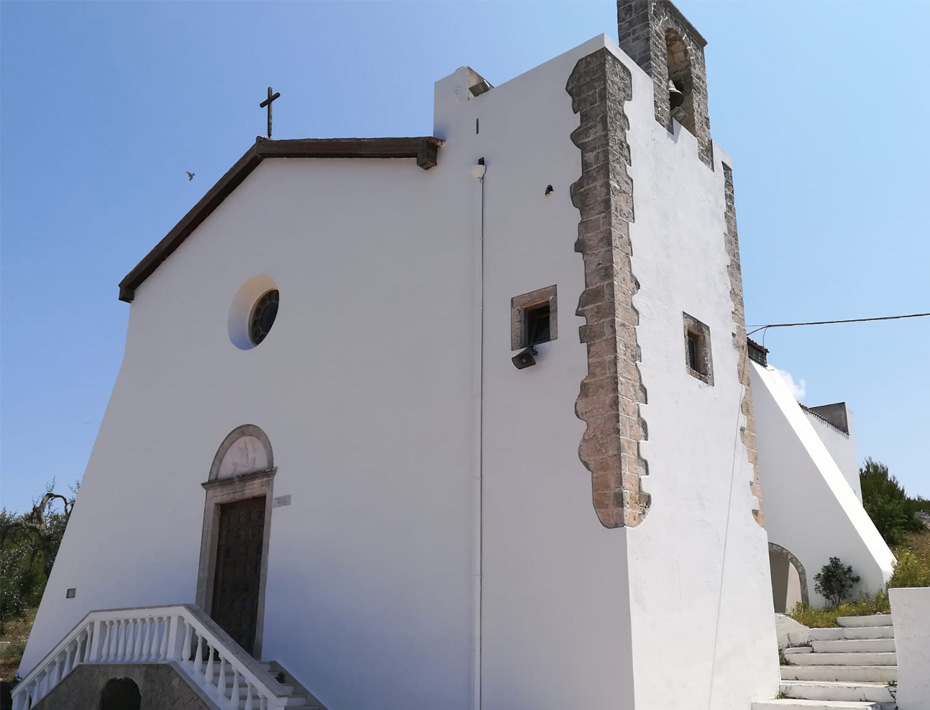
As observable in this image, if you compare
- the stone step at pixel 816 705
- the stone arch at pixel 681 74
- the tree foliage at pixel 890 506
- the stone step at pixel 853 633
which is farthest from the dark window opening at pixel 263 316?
the tree foliage at pixel 890 506

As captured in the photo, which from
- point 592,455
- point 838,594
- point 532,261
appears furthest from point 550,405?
point 838,594

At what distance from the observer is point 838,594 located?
1138 cm

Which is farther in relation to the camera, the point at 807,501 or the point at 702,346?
the point at 807,501

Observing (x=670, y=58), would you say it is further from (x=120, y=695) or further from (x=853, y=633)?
(x=120, y=695)

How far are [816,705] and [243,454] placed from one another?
22.4 feet

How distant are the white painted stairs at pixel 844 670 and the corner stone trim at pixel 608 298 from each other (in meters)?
2.70

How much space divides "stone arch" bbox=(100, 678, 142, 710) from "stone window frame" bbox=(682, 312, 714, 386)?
6.79 m

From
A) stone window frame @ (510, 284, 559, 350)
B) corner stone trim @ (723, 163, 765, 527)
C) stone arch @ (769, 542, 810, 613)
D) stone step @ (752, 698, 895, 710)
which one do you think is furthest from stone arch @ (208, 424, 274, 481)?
stone arch @ (769, 542, 810, 613)

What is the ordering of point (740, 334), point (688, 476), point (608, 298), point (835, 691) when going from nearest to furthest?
point (608, 298)
point (835, 691)
point (688, 476)
point (740, 334)

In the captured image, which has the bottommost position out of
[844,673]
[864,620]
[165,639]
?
[844,673]

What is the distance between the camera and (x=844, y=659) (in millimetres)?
8961

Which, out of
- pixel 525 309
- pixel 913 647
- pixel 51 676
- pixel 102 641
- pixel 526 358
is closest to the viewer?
pixel 913 647

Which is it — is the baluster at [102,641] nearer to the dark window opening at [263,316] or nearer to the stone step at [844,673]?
the dark window opening at [263,316]

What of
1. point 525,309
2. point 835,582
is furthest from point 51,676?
point 835,582
